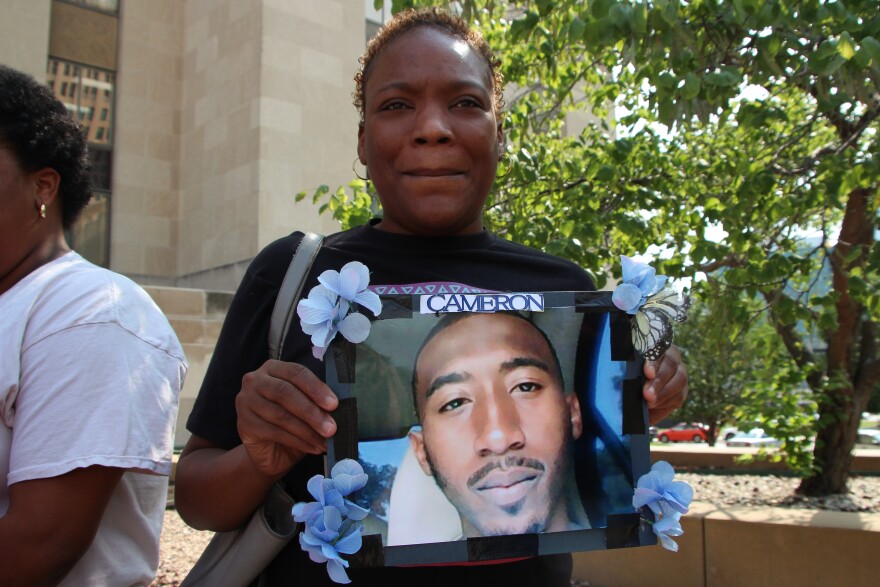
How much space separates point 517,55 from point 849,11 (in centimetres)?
318

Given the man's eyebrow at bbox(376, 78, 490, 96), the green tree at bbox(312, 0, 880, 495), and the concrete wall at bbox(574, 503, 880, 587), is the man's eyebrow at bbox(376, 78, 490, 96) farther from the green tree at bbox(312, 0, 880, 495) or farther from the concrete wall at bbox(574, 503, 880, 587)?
the concrete wall at bbox(574, 503, 880, 587)

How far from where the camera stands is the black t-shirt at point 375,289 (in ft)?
5.19

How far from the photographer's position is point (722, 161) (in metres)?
6.47

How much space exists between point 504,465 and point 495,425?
0.24 ft

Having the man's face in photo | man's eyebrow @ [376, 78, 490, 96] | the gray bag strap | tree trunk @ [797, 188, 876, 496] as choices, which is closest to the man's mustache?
the man's face in photo

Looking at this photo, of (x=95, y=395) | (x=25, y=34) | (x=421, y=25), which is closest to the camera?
(x=95, y=395)

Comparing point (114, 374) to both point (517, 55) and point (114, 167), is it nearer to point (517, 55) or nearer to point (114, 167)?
point (517, 55)

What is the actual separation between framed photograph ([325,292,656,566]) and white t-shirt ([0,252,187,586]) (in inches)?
21.4

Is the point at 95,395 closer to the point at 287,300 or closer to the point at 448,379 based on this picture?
the point at 287,300

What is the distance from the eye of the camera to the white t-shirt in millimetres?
1610

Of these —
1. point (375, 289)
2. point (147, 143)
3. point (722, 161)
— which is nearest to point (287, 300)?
point (375, 289)

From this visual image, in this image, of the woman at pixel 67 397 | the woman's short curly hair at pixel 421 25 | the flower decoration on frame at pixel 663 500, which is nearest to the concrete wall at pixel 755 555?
the flower decoration on frame at pixel 663 500

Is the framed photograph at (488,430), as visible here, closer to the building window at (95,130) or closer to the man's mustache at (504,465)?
the man's mustache at (504,465)

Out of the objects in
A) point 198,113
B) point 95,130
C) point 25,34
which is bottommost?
point 95,130
